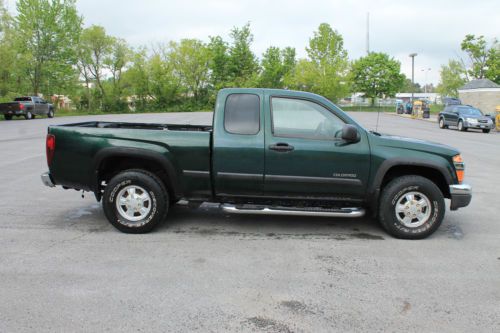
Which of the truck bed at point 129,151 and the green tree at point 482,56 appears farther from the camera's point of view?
the green tree at point 482,56

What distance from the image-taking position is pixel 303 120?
5.04 meters

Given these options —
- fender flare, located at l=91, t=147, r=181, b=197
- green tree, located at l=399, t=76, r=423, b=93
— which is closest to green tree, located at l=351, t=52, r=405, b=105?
green tree, located at l=399, t=76, r=423, b=93

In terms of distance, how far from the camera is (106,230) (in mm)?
5227

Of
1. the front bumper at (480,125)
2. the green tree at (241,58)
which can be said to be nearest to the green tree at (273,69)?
the green tree at (241,58)

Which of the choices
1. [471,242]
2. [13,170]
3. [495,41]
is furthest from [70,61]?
[471,242]

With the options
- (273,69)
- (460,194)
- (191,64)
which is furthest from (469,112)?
(191,64)

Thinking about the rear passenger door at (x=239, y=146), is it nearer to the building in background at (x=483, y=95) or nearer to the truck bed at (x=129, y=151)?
the truck bed at (x=129, y=151)

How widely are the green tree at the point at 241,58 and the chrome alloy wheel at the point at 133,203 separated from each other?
59063 mm

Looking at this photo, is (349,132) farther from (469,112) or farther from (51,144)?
(469,112)

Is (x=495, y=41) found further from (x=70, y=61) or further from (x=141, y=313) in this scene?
(x=141, y=313)

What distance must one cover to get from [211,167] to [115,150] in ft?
A: 3.79

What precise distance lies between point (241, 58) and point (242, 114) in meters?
61.0

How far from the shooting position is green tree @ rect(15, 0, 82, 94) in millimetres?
42906

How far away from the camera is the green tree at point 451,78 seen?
53.9 meters
